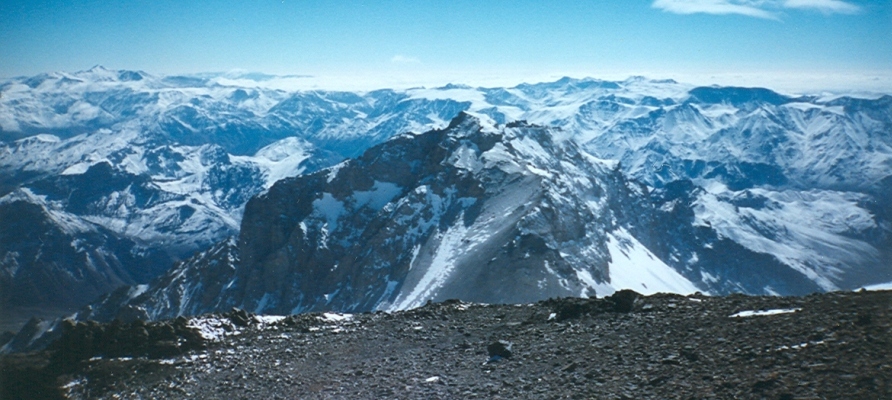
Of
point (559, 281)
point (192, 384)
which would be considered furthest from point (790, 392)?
point (559, 281)

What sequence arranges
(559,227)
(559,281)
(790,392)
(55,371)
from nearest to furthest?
1. (790,392)
2. (55,371)
3. (559,281)
4. (559,227)

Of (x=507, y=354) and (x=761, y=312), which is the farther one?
(x=761, y=312)

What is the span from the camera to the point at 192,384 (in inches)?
842

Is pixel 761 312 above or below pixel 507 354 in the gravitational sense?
above

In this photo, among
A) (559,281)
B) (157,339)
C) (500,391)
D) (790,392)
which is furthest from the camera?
(559,281)

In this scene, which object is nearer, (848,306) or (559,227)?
(848,306)

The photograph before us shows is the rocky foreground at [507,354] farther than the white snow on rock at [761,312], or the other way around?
the white snow on rock at [761,312]

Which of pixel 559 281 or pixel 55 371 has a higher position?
pixel 55 371

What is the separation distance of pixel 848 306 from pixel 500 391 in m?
12.0

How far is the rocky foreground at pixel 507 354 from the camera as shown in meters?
16.7

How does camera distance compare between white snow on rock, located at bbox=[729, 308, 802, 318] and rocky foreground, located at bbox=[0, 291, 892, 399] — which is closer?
rocky foreground, located at bbox=[0, 291, 892, 399]

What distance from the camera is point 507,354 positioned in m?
21.6

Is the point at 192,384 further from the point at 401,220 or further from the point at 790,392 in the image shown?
the point at 401,220

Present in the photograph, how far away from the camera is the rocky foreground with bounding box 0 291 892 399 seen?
16719 mm
